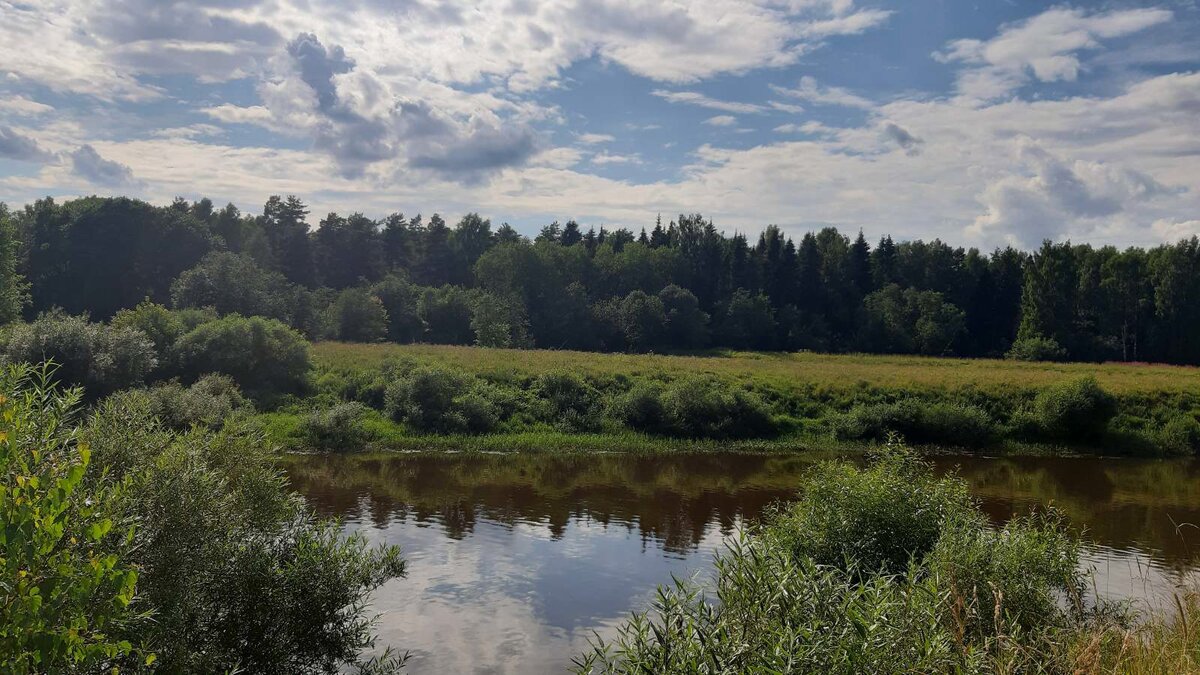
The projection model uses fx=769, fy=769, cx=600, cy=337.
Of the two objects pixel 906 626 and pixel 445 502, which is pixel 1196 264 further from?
pixel 906 626

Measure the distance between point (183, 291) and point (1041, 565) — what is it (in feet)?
195

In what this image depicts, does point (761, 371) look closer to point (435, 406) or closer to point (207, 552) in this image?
point (435, 406)

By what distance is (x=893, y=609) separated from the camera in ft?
27.7

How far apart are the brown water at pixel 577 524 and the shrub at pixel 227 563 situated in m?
2.69

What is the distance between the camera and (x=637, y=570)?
19.1 m

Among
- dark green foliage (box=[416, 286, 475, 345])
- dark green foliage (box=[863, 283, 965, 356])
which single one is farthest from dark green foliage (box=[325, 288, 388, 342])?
dark green foliage (box=[863, 283, 965, 356])

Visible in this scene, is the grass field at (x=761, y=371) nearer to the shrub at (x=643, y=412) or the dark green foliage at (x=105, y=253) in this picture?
the shrub at (x=643, y=412)

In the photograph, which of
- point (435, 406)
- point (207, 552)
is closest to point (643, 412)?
point (435, 406)

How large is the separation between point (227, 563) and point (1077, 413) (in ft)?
134

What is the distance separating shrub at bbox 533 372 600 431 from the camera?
38.1 m

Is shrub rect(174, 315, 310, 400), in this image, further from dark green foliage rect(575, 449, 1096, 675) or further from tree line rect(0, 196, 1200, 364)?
dark green foliage rect(575, 449, 1096, 675)

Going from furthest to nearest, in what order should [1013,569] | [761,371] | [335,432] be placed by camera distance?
1. [761,371]
2. [335,432]
3. [1013,569]

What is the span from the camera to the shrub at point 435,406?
35.9 metres

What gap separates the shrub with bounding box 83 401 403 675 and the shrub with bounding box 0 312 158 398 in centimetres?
2499
